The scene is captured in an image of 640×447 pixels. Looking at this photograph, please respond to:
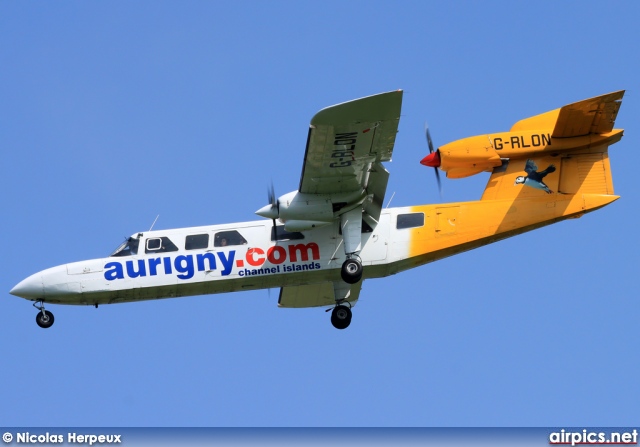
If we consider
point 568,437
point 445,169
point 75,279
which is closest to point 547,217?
point 445,169

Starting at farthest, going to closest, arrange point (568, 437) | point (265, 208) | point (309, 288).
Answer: point (309, 288) → point (265, 208) → point (568, 437)

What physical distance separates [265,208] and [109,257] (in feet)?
14.7

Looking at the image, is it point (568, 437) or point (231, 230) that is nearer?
point (568, 437)

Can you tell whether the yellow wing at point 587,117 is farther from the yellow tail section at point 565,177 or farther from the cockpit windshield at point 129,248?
the cockpit windshield at point 129,248

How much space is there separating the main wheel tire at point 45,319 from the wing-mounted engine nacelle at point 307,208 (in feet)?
20.6

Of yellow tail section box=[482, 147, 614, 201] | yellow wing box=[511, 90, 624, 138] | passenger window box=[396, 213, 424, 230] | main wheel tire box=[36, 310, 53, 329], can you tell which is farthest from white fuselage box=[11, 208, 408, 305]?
yellow wing box=[511, 90, 624, 138]

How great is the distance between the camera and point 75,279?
29.8 meters

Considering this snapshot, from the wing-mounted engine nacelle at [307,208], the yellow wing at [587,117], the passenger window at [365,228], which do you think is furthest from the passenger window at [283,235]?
the yellow wing at [587,117]

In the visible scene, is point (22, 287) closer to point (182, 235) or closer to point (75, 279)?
point (75, 279)

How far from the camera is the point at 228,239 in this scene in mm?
30219

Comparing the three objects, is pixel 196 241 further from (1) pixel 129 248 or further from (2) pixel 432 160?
(2) pixel 432 160

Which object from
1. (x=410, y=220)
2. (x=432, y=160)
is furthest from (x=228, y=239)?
(x=432, y=160)

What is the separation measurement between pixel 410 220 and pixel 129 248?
24.0 ft

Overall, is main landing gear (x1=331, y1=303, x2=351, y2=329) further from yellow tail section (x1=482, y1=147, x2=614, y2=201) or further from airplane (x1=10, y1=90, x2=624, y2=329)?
yellow tail section (x1=482, y1=147, x2=614, y2=201)
